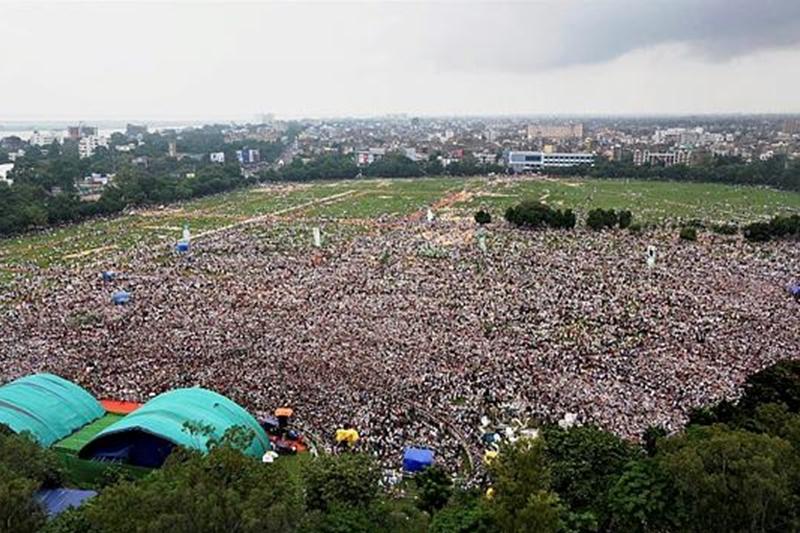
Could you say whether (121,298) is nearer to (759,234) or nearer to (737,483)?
(737,483)

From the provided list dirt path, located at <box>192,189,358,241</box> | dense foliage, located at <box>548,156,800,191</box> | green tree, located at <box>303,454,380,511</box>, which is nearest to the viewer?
green tree, located at <box>303,454,380,511</box>

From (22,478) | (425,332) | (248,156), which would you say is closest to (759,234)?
(425,332)

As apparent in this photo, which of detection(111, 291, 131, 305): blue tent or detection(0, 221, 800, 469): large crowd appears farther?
detection(111, 291, 131, 305): blue tent

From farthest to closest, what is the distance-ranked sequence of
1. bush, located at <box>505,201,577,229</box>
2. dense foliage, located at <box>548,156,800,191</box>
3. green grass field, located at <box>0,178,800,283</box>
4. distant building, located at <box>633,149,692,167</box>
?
distant building, located at <box>633,149,692,167</box>
dense foliage, located at <box>548,156,800,191</box>
bush, located at <box>505,201,577,229</box>
green grass field, located at <box>0,178,800,283</box>

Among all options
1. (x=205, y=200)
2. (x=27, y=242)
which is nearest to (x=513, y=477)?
(x=27, y=242)

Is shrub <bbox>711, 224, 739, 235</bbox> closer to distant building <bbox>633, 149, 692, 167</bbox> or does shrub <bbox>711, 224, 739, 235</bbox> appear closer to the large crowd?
the large crowd

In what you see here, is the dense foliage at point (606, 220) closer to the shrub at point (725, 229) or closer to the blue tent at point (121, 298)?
the shrub at point (725, 229)

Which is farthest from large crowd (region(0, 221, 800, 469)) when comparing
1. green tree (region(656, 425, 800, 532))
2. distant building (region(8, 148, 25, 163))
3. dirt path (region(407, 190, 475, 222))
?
distant building (region(8, 148, 25, 163))
